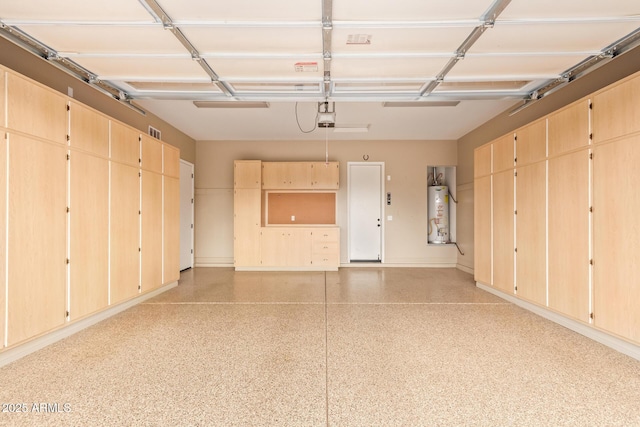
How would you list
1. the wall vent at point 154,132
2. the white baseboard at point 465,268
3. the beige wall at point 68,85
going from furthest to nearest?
the white baseboard at point 465,268
the wall vent at point 154,132
the beige wall at point 68,85

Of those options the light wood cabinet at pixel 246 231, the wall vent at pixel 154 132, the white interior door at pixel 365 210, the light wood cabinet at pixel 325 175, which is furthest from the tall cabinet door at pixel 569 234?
the wall vent at pixel 154 132

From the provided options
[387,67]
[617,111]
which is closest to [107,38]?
[387,67]

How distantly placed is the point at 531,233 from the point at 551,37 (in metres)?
2.19

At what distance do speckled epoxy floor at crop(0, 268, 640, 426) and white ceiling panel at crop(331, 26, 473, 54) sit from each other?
2744 millimetres

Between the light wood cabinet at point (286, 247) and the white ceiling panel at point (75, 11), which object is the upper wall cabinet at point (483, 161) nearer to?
the light wood cabinet at point (286, 247)

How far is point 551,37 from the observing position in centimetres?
264

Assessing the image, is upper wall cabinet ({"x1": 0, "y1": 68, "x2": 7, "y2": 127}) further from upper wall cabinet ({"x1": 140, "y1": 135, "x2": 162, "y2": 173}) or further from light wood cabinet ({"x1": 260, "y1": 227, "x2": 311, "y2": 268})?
light wood cabinet ({"x1": 260, "y1": 227, "x2": 311, "y2": 268})

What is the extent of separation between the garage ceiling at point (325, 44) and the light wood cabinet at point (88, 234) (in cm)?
109

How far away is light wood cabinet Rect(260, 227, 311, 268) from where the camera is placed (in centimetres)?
652

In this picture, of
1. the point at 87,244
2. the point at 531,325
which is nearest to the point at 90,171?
the point at 87,244

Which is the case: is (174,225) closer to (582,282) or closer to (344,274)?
(344,274)

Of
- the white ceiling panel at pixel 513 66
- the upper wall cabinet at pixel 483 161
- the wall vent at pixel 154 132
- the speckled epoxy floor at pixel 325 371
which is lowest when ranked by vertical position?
the speckled epoxy floor at pixel 325 371

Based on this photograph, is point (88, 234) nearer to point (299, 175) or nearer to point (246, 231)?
point (246, 231)

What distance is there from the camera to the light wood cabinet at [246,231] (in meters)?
6.53
